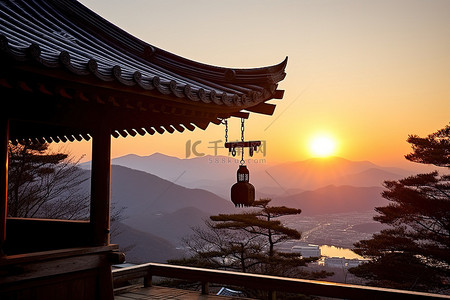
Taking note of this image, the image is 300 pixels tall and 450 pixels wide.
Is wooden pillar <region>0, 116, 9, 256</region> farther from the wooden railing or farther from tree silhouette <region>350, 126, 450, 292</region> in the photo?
tree silhouette <region>350, 126, 450, 292</region>

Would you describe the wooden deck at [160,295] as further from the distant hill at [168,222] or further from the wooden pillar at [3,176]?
the distant hill at [168,222]

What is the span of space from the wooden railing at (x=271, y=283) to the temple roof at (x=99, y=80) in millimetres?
2063

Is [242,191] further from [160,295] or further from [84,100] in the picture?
[160,295]

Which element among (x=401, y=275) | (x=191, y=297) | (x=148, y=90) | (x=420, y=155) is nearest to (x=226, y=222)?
(x=401, y=275)

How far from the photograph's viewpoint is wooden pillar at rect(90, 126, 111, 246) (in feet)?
11.2

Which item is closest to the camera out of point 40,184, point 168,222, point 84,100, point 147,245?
point 84,100

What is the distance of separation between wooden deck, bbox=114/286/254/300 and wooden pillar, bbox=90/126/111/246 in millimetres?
2420

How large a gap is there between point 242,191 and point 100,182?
1546mm

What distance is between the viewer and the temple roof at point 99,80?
240 cm

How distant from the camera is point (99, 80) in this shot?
99.6 inches

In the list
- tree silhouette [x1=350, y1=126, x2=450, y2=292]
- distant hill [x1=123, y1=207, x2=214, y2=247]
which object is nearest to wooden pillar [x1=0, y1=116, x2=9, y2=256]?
tree silhouette [x1=350, y1=126, x2=450, y2=292]

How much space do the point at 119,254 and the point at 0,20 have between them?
2.12 m

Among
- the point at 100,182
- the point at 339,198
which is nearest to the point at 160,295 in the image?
the point at 100,182

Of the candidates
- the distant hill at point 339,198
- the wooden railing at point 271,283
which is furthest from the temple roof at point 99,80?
the distant hill at point 339,198
